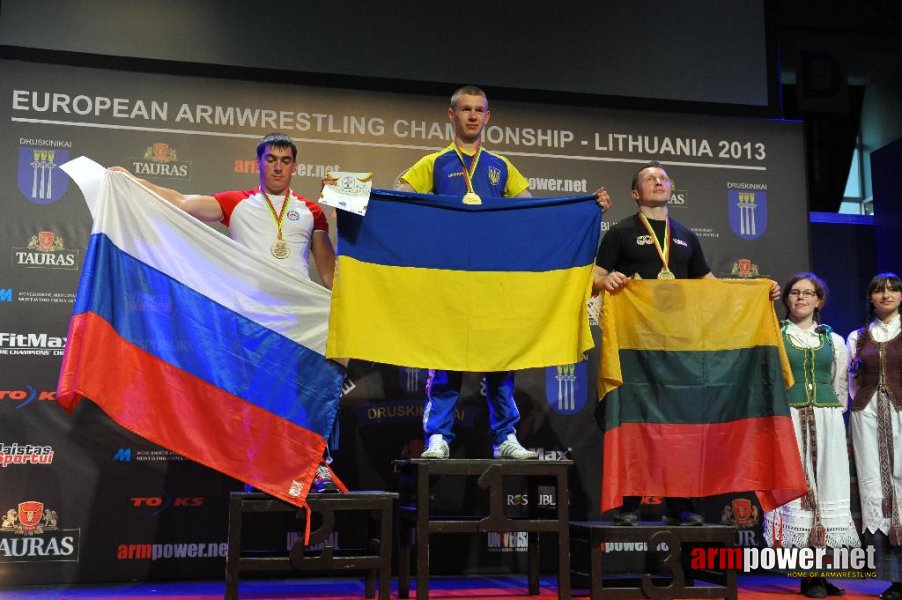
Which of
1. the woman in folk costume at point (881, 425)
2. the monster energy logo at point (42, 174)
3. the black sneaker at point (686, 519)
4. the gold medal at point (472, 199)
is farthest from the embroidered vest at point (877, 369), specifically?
the monster energy logo at point (42, 174)

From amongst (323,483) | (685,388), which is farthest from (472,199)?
(323,483)

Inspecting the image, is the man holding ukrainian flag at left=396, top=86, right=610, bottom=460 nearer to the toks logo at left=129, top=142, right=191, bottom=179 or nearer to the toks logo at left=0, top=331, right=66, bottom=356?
the toks logo at left=129, top=142, right=191, bottom=179

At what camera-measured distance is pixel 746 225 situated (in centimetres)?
521

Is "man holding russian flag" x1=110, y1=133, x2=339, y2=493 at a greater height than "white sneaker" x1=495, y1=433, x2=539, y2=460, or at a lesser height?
greater

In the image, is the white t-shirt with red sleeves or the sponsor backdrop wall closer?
the white t-shirt with red sleeves

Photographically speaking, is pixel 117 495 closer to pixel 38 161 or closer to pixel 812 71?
pixel 38 161

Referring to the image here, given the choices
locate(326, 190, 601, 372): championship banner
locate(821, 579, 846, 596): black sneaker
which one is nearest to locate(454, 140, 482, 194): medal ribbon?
locate(326, 190, 601, 372): championship banner

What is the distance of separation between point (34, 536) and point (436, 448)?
6.90 ft

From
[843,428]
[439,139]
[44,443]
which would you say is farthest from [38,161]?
[843,428]

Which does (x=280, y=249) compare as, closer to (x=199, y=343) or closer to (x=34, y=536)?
(x=199, y=343)

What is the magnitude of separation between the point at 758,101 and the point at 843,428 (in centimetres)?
220

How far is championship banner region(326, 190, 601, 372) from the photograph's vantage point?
12.1 feet

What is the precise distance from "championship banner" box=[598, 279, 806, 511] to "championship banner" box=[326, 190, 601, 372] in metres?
0.23

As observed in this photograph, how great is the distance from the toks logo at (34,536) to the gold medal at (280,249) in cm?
174
